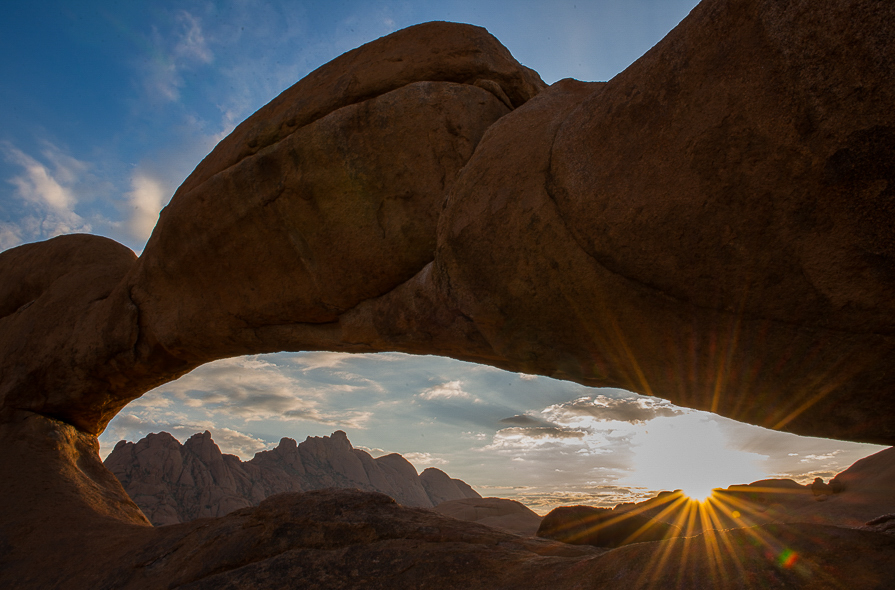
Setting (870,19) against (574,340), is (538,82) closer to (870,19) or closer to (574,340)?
(574,340)

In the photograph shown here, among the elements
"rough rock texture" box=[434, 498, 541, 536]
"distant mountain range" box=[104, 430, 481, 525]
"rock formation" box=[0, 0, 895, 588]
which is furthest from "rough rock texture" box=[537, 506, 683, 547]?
"distant mountain range" box=[104, 430, 481, 525]

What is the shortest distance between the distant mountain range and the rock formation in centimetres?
2902

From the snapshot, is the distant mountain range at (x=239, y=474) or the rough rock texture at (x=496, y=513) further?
the distant mountain range at (x=239, y=474)

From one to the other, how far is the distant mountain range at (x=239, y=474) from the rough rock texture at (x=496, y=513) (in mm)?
13071

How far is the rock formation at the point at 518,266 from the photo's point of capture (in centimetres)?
288

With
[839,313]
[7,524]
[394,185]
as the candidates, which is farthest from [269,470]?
[839,313]

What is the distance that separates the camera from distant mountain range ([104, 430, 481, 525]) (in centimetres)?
4006

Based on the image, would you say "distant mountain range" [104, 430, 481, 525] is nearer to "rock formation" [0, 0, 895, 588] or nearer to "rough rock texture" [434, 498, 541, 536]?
"rough rock texture" [434, 498, 541, 536]

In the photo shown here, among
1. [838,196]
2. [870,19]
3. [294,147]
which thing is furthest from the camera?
[294,147]

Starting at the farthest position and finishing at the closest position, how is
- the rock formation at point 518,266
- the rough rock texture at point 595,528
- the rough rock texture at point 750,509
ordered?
the rough rock texture at point 750,509
the rough rock texture at point 595,528
the rock formation at point 518,266

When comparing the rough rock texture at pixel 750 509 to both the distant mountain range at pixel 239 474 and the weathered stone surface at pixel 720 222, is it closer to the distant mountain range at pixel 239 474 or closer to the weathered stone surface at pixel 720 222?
the weathered stone surface at pixel 720 222

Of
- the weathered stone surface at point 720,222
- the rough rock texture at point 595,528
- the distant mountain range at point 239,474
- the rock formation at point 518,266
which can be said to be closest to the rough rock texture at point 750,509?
the rough rock texture at point 595,528

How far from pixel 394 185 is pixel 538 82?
3027 millimetres

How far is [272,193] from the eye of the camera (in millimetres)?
7078
